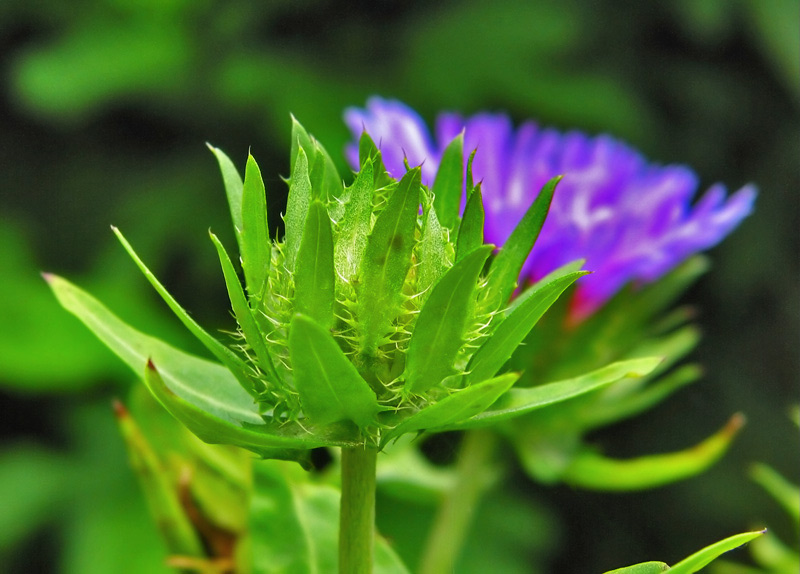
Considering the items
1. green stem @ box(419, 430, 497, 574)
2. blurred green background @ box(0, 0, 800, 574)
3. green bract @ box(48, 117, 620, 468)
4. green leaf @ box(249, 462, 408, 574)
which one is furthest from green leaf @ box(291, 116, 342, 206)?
blurred green background @ box(0, 0, 800, 574)

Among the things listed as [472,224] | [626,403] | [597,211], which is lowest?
[626,403]

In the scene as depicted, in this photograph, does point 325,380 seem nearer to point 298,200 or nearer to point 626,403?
point 298,200

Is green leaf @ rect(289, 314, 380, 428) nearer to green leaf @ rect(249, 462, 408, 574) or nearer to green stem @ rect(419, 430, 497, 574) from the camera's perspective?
green leaf @ rect(249, 462, 408, 574)

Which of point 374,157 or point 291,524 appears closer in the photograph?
point 374,157

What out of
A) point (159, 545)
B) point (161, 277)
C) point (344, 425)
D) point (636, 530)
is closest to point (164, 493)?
point (344, 425)

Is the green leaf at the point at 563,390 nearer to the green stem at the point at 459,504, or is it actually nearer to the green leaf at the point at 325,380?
the green leaf at the point at 325,380

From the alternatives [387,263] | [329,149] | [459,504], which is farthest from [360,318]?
[329,149]
